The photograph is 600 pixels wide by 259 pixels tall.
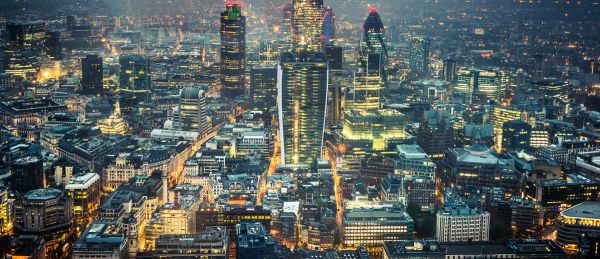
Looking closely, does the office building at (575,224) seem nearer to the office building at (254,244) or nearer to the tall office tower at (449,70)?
the office building at (254,244)

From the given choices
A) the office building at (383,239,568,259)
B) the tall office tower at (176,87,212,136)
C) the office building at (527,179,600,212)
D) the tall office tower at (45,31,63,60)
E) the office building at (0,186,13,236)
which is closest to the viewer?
the office building at (383,239,568,259)

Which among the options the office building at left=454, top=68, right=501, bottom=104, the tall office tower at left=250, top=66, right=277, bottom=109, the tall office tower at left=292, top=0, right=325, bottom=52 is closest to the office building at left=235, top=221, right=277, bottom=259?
the tall office tower at left=292, top=0, right=325, bottom=52

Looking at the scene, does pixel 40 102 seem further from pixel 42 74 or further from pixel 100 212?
pixel 100 212

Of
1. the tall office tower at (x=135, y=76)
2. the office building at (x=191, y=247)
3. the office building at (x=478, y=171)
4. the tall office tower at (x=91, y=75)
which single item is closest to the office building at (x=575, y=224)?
the office building at (x=478, y=171)

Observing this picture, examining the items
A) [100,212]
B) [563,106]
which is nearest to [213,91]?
[563,106]

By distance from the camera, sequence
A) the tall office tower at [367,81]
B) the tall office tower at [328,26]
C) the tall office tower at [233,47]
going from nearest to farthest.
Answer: the tall office tower at [367,81], the tall office tower at [328,26], the tall office tower at [233,47]

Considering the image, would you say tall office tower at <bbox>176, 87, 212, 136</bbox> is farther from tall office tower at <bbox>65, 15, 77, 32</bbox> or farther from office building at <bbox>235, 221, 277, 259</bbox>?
office building at <bbox>235, 221, 277, 259</bbox>
